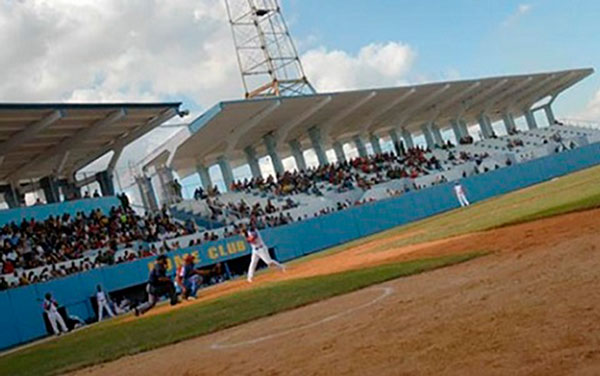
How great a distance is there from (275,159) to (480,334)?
4768 cm

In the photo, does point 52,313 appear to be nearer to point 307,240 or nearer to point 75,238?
point 75,238

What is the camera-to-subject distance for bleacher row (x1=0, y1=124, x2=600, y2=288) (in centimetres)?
3306

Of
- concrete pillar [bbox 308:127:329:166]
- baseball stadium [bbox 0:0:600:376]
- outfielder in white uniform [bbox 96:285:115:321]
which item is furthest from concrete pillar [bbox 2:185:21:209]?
concrete pillar [bbox 308:127:329:166]

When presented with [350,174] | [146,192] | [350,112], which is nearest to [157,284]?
[146,192]

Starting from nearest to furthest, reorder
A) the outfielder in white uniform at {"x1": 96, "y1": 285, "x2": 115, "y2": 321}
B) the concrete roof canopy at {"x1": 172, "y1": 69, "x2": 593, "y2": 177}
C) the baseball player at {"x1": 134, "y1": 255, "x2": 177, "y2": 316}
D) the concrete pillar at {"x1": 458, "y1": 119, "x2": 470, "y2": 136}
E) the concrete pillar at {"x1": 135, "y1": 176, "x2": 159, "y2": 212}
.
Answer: the baseball player at {"x1": 134, "y1": 255, "x2": 177, "y2": 316} → the outfielder in white uniform at {"x1": 96, "y1": 285, "x2": 115, "y2": 321} → the concrete pillar at {"x1": 135, "y1": 176, "x2": 159, "y2": 212} → the concrete roof canopy at {"x1": 172, "y1": 69, "x2": 593, "y2": 177} → the concrete pillar at {"x1": 458, "y1": 119, "x2": 470, "y2": 136}

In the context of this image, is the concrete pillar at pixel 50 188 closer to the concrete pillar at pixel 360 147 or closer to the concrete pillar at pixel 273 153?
the concrete pillar at pixel 273 153

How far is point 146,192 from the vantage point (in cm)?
4356

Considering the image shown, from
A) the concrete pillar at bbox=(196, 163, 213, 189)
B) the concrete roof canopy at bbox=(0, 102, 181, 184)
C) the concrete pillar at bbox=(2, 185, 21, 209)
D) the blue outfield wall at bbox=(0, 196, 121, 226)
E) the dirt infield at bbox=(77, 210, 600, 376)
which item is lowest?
the dirt infield at bbox=(77, 210, 600, 376)

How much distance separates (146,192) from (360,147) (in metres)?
26.8

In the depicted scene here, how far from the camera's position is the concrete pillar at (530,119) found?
8538 centimetres

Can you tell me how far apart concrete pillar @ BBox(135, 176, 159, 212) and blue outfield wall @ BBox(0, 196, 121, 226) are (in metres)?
3.57

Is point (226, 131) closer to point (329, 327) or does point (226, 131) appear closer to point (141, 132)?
point (141, 132)

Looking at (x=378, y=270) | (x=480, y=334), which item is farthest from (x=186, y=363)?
(x=378, y=270)

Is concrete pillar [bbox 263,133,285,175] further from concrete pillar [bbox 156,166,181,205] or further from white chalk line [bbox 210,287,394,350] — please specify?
white chalk line [bbox 210,287,394,350]
